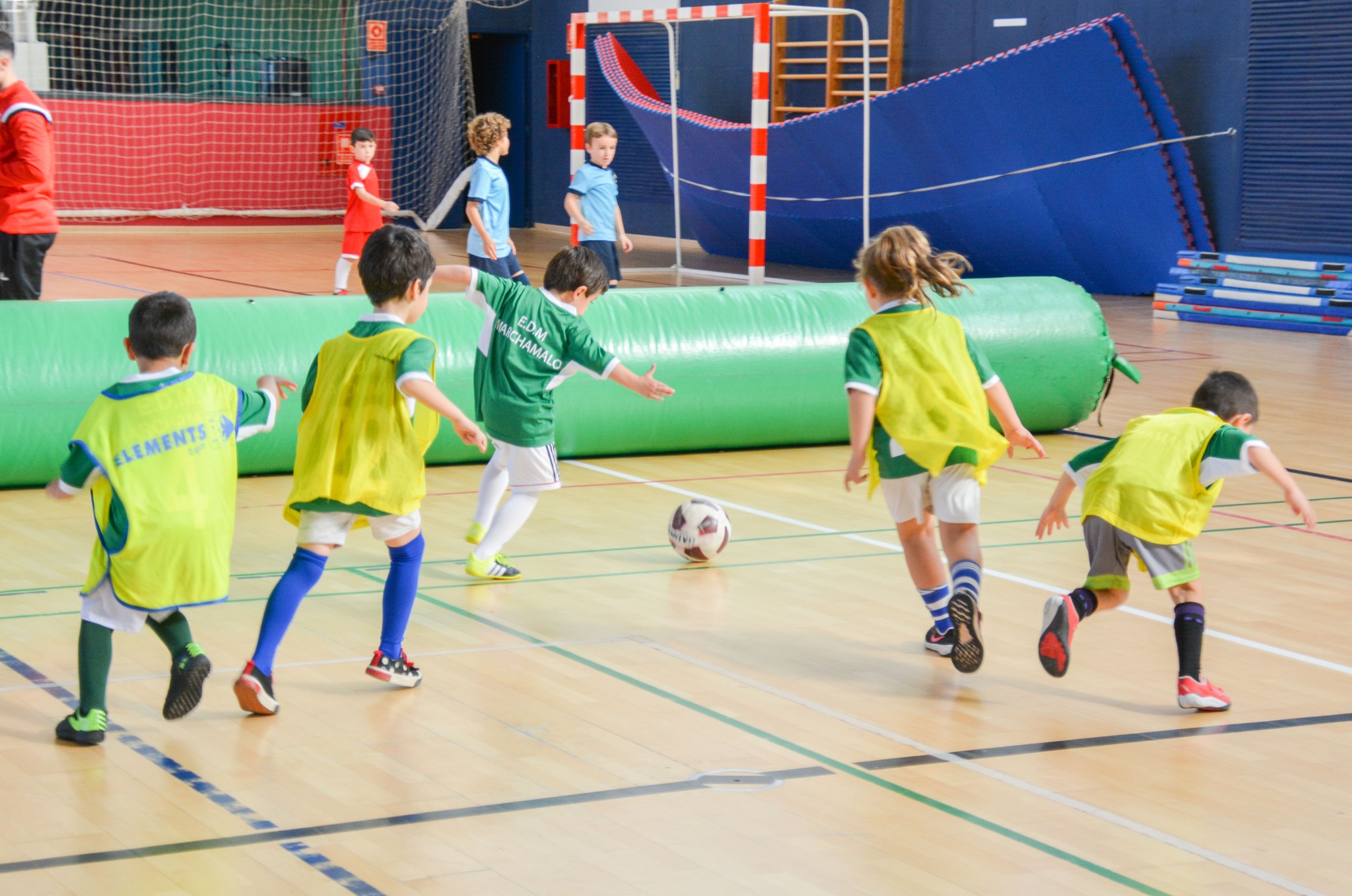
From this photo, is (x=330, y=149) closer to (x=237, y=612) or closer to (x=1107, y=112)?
(x=1107, y=112)

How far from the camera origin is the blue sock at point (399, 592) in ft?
13.4

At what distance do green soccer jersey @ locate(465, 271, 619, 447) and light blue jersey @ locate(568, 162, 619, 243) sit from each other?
18.0 ft

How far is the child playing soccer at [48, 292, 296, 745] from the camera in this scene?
356 cm

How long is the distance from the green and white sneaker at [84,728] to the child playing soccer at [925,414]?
6.39 ft

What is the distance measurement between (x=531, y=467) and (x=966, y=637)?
162cm

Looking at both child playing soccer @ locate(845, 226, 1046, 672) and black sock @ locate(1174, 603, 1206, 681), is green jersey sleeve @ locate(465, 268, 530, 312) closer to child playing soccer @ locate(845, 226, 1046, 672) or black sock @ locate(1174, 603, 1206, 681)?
child playing soccer @ locate(845, 226, 1046, 672)

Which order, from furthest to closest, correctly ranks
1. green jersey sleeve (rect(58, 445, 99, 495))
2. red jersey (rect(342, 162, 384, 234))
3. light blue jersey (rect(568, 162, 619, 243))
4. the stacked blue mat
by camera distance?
the stacked blue mat < red jersey (rect(342, 162, 384, 234)) < light blue jersey (rect(568, 162, 619, 243)) < green jersey sleeve (rect(58, 445, 99, 495))

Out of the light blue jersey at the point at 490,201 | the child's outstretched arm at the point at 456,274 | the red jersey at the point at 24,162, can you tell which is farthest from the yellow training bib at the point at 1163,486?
the light blue jersey at the point at 490,201

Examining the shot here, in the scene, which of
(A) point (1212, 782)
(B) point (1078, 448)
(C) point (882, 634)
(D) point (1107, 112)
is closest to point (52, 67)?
(D) point (1107, 112)

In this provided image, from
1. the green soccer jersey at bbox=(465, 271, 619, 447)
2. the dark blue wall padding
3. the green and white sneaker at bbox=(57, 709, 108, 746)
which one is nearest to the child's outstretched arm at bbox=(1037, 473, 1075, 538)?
the green soccer jersey at bbox=(465, 271, 619, 447)

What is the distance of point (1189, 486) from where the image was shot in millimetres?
4055

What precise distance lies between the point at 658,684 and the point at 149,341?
156cm

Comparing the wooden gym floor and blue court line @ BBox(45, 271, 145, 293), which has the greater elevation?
blue court line @ BBox(45, 271, 145, 293)

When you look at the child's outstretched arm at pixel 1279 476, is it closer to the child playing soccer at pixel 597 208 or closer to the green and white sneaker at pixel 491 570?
the green and white sneaker at pixel 491 570
